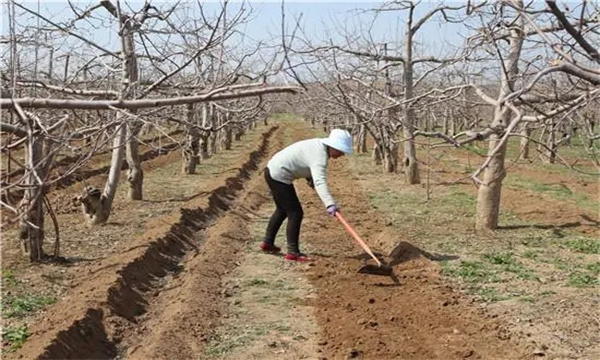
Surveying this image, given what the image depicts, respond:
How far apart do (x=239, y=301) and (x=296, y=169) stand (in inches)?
72.1

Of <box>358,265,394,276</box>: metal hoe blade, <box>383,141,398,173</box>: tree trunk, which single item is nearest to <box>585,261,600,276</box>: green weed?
<box>358,265,394,276</box>: metal hoe blade

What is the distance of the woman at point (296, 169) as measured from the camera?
690cm

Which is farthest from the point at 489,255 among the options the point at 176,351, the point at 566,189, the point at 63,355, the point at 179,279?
the point at 566,189

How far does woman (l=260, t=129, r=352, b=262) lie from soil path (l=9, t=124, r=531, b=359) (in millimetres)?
395

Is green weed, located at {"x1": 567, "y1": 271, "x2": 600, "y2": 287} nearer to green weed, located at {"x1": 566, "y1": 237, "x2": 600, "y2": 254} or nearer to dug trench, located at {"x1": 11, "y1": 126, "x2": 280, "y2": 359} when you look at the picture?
green weed, located at {"x1": 566, "y1": 237, "x2": 600, "y2": 254}

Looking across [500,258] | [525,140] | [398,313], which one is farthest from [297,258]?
[525,140]

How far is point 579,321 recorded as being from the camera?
4.99 m

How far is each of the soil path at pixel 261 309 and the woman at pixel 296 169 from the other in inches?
15.6

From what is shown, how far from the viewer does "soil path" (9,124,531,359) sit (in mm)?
4719

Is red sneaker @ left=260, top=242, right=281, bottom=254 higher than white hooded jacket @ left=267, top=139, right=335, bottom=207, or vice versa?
white hooded jacket @ left=267, top=139, right=335, bottom=207

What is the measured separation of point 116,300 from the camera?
18.7ft

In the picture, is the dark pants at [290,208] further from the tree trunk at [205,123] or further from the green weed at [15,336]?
the tree trunk at [205,123]

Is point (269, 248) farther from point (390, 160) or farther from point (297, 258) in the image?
point (390, 160)

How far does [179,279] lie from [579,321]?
376cm
